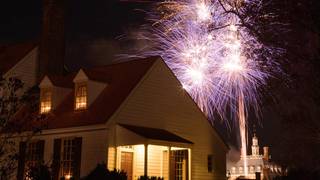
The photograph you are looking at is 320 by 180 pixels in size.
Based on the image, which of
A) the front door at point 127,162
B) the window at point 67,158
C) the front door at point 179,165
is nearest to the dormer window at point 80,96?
the window at point 67,158

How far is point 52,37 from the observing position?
30.4 meters

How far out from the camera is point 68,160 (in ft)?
75.9

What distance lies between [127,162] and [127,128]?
1.90 m

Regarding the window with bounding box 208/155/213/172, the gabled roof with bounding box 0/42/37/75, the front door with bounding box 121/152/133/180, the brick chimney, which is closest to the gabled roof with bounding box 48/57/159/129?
the front door with bounding box 121/152/133/180

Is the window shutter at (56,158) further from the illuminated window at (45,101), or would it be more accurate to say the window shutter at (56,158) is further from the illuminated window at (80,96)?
the illuminated window at (45,101)

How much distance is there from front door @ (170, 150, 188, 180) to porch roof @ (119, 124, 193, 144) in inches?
34.2

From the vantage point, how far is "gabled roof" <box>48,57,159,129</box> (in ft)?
75.0

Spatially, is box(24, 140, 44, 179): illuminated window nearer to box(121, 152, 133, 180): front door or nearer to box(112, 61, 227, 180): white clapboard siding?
box(121, 152, 133, 180): front door

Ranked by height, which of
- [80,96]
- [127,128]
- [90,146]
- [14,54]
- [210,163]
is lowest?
[210,163]

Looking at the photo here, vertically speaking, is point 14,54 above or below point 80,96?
above

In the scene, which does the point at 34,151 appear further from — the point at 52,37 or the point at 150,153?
the point at 52,37

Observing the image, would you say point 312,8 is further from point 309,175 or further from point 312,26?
point 309,175

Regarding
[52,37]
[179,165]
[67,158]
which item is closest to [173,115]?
[179,165]

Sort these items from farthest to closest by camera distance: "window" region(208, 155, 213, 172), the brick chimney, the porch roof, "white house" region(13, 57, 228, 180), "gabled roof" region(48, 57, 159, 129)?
the brick chimney
"window" region(208, 155, 213, 172)
"gabled roof" region(48, 57, 159, 129)
"white house" region(13, 57, 228, 180)
the porch roof
